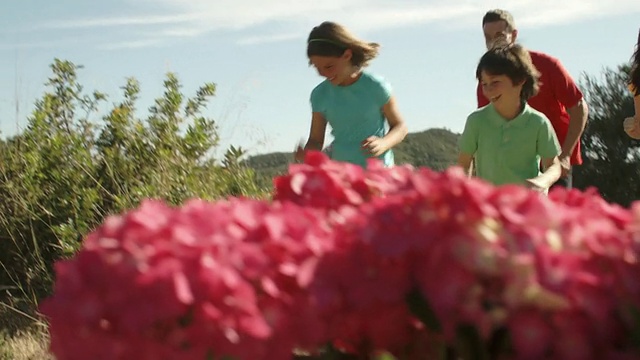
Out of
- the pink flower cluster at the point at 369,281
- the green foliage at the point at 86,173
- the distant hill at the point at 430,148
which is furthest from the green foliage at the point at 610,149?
the pink flower cluster at the point at 369,281

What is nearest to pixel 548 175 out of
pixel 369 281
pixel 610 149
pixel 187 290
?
pixel 369 281

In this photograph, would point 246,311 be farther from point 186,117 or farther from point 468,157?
point 186,117

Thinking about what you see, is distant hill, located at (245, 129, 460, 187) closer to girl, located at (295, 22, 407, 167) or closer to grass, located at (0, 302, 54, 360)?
grass, located at (0, 302, 54, 360)

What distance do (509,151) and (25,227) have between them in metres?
3.80

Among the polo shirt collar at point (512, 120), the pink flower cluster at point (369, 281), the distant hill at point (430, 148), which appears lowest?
the distant hill at point (430, 148)

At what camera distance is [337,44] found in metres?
6.04

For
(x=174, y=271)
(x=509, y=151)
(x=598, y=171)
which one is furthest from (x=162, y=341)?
(x=598, y=171)

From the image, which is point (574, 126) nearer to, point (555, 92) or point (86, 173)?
point (555, 92)

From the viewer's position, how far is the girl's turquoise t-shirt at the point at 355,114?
228 inches

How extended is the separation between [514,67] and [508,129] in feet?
1.26

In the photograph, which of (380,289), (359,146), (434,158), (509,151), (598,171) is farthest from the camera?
(434,158)

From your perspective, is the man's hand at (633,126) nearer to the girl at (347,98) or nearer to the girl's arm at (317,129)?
the girl at (347,98)

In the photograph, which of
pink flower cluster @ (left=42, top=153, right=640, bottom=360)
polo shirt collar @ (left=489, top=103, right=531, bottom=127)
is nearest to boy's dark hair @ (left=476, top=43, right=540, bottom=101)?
polo shirt collar @ (left=489, top=103, right=531, bottom=127)

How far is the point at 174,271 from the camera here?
150 cm
